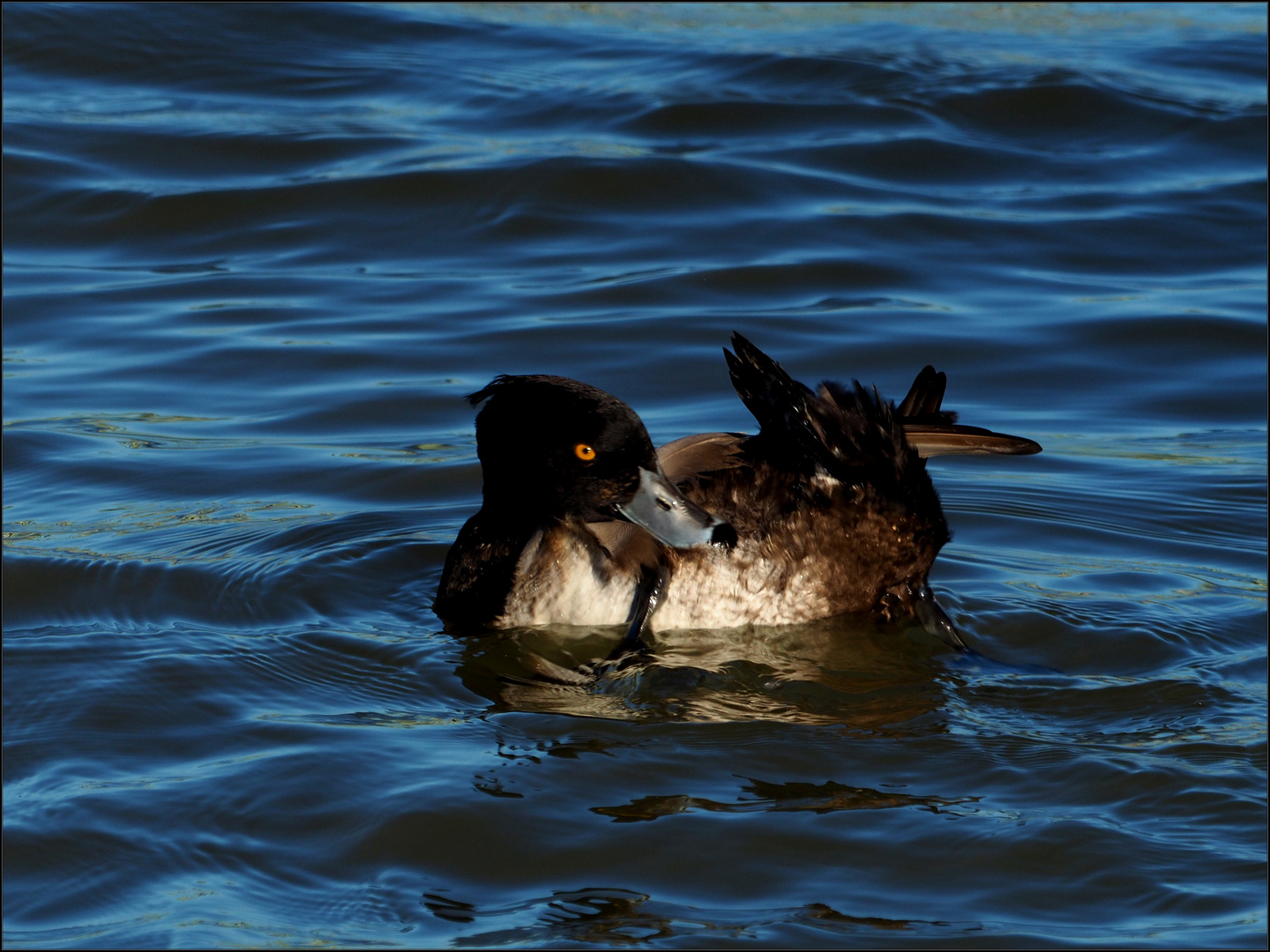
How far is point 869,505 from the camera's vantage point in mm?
4734

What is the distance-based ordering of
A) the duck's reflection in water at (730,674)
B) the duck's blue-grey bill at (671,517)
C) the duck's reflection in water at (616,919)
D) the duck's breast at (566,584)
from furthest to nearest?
1. the duck's breast at (566,584)
2. the duck's blue-grey bill at (671,517)
3. the duck's reflection in water at (730,674)
4. the duck's reflection in water at (616,919)

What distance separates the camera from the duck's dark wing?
481cm

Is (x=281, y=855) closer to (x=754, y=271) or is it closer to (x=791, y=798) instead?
(x=791, y=798)

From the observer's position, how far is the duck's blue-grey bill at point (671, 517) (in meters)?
4.77

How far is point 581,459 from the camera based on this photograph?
4.93 meters

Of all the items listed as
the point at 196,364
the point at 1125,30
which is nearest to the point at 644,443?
the point at 196,364

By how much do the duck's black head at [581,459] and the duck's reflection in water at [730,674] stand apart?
0.37 m

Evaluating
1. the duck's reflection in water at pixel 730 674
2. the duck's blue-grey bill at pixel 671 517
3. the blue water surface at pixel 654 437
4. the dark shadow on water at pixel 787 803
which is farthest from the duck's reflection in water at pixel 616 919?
the duck's blue-grey bill at pixel 671 517

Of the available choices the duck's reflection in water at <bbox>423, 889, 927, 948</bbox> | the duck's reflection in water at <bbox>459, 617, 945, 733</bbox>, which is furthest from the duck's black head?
the duck's reflection in water at <bbox>423, 889, 927, 948</bbox>

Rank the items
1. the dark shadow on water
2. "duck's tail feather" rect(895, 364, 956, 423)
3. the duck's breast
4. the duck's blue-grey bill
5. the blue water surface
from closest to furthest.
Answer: the blue water surface, the dark shadow on water, the duck's blue-grey bill, "duck's tail feather" rect(895, 364, 956, 423), the duck's breast

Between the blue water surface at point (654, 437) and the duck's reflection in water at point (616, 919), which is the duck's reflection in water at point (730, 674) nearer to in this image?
the blue water surface at point (654, 437)

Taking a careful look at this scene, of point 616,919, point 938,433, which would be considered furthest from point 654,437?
point 616,919

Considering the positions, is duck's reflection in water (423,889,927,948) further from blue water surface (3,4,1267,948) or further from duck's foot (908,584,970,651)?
duck's foot (908,584,970,651)

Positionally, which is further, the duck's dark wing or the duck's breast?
the duck's breast
